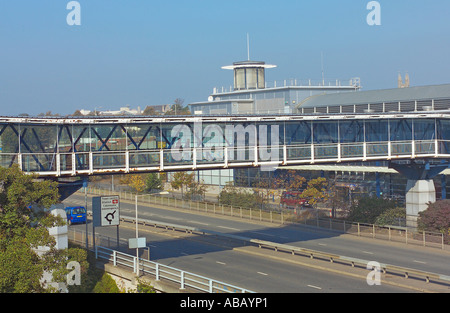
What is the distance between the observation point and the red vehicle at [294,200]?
6197cm

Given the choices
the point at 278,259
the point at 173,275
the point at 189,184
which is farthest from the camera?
the point at 189,184

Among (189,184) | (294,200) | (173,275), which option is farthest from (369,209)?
(189,184)

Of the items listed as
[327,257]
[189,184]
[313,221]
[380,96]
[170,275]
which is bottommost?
[327,257]

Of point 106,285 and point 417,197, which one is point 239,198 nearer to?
point 417,197

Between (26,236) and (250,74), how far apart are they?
66697mm

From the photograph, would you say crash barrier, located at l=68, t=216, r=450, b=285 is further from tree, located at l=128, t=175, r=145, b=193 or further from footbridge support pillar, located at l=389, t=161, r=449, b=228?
tree, located at l=128, t=175, r=145, b=193

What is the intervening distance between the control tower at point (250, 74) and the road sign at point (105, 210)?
2046 inches

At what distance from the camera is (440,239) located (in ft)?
141

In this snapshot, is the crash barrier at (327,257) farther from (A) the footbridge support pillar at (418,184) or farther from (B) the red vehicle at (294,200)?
(B) the red vehicle at (294,200)

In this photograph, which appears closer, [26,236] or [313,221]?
[26,236]

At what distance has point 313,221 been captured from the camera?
5347 cm

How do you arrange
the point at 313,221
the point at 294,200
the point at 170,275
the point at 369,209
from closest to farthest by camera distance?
the point at 170,275 → the point at 369,209 → the point at 313,221 → the point at 294,200

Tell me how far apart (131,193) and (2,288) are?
5661 cm
